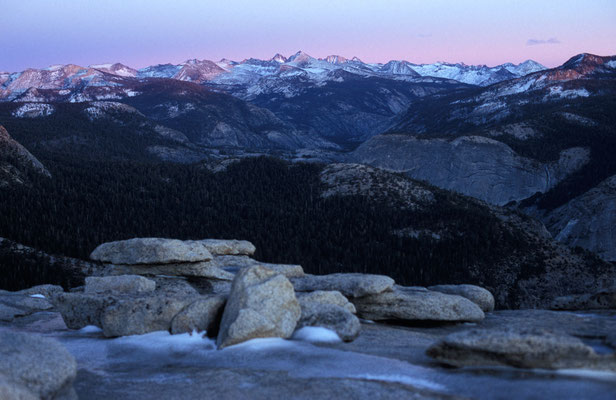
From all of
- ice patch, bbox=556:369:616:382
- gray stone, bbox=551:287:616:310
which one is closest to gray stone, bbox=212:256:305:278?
gray stone, bbox=551:287:616:310

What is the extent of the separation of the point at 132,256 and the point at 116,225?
49.3 m

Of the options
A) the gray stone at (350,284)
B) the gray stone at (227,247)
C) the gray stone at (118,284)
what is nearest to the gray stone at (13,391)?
the gray stone at (118,284)

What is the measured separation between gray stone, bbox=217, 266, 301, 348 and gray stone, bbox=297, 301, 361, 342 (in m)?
0.40

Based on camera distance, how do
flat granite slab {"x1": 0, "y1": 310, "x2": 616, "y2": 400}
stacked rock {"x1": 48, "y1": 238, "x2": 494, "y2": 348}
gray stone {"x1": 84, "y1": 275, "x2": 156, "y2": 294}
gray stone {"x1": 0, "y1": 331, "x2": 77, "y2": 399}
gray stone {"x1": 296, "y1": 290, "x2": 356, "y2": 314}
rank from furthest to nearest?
1. gray stone {"x1": 84, "y1": 275, "x2": 156, "y2": 294}
2. gray stone {"x1": 296, "y1": 290, "x2": 356, "y2": 314}
3. stacked rock {"x1": 48, "y1": 238, "x2": 494, "y2": 348}
4. gray stone {"x1": 0, "y1": 331, "x2": 77, "y2": 399}
5. flat granite slab {"x1": 0, "y1": 310, "x2": 616, "y2": 400}

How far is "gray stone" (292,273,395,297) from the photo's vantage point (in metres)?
20.0

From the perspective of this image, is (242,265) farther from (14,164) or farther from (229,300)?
(14,164)

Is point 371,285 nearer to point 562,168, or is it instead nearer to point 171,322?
point 171,322

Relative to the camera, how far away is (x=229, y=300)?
15492 mm

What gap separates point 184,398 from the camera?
33.7ft

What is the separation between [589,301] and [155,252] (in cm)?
2169

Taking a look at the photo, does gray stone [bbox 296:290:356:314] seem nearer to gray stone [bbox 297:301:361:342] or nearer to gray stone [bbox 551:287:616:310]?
gray stone [bbox 297:301:361:342]

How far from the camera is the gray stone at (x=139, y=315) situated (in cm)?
1631

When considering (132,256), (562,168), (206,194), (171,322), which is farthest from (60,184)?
(562,168)

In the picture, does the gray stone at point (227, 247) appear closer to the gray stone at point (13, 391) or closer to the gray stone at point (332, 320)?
the gray stone at point (332, 320)
